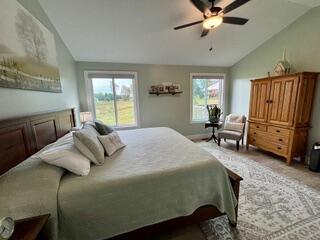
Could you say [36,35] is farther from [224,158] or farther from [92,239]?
[224,158]

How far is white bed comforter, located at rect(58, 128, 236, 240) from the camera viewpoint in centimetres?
119

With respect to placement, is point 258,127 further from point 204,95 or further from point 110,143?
point 110,143

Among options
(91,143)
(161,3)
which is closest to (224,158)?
(91,143)

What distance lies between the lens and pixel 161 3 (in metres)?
2.49

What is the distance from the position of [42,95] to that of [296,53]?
4653 mm

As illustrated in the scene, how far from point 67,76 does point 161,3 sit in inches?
86.3

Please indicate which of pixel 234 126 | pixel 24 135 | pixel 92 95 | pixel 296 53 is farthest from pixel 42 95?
pixel 296 53

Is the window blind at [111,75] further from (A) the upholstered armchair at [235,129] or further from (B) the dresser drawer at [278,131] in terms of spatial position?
(B) the dresser drawer at [278,131]

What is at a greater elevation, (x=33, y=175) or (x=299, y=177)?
(x=33, y=175)

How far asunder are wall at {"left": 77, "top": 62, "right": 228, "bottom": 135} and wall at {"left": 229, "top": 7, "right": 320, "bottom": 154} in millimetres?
930

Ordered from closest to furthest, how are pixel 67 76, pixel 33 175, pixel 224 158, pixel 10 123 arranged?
pixel 33 175
pixel 10 123
pixel 67 76
pixel 224 158

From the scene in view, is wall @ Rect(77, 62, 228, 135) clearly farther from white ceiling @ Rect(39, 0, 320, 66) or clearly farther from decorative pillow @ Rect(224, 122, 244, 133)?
decorative pillow @ Rect(224, 122, 244, 133)

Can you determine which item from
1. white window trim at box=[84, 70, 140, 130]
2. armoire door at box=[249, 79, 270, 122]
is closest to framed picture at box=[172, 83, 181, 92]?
white window trim at box=[84, 70, 140, 130]

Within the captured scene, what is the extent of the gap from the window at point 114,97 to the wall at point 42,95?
49 centimetres
